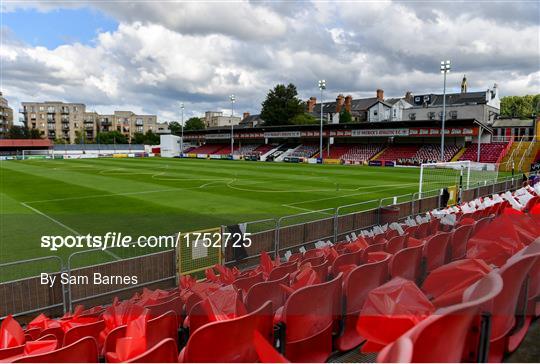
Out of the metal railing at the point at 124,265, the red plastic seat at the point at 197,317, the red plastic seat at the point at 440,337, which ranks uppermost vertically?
the red plastic seat at the point at 440,337

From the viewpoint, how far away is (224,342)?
258cm

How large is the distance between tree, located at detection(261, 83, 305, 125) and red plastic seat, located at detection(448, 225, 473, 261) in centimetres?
8447

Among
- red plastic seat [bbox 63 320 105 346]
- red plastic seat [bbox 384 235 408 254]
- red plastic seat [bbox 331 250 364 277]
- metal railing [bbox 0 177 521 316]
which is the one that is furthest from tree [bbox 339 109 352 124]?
red plastic seat [bbox 63 320 105 346]

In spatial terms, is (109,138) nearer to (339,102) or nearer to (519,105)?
(339,102)

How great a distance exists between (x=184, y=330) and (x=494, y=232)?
4.11 meters

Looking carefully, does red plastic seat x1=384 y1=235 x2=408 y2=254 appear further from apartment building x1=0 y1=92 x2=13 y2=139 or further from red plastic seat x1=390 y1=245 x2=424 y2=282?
apartment building x1=0 y1=92 x2=13 y2=139

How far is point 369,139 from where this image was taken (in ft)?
198

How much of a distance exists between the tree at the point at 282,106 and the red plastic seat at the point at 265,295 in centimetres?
8642

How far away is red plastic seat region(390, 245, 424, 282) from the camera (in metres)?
4.40

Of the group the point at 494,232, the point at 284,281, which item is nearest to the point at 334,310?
the point at 284,281

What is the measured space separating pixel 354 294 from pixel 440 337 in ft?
6.21

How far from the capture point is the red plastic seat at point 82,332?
3729mm

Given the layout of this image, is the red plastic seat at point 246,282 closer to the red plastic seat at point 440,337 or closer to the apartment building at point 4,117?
the red plastic seat at point 440,337

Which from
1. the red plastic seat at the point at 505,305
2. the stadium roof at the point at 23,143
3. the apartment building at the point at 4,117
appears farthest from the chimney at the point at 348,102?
the apartment building at the point at 4,117
